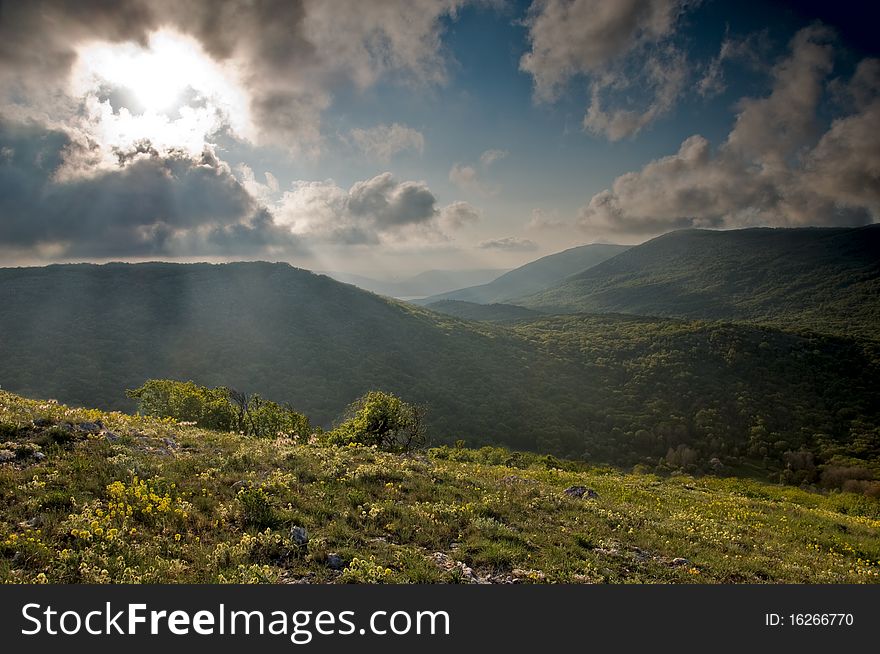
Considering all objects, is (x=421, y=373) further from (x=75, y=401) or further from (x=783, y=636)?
(x=783, y=636)

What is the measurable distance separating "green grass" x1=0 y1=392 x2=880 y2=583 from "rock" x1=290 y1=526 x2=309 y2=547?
0.12 metres

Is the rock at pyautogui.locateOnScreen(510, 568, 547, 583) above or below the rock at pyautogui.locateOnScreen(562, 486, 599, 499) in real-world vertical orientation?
above

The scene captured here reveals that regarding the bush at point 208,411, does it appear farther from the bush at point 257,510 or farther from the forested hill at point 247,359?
the forested hill at point 247,359

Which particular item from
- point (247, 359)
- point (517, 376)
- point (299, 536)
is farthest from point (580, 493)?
point (247, 359)

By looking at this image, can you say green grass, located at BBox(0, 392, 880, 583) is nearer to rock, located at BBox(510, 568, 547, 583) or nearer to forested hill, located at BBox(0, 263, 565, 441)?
rock, located at BBox(510, 568, 547, 583)

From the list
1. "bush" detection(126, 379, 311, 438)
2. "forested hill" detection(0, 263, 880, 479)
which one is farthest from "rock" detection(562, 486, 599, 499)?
"forested hill" detection(0, 263, 880, 479)

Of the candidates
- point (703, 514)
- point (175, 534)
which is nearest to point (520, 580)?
point (175, 534)

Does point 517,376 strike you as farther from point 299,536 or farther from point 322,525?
point 299,536

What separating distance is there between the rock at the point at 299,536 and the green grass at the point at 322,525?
0.12 metres

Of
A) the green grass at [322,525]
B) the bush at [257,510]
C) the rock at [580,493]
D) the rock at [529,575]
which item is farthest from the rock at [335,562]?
the rock at [580,493]

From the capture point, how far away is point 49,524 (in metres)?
9.33

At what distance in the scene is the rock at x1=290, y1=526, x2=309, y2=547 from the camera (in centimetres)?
1025

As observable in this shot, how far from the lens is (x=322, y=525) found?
11.6 meters

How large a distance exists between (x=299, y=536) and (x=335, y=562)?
140 centimetres
